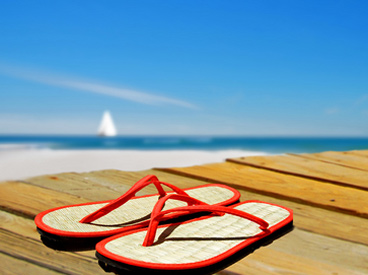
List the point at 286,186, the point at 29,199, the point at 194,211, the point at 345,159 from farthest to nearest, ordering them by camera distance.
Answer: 1. the point at 345,159
2. the point at 286,186
3. the point at 29,199
4. the point at 194,211

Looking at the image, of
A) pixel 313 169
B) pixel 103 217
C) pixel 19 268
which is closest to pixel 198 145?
pixel 313 169

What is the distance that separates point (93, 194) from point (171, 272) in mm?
847

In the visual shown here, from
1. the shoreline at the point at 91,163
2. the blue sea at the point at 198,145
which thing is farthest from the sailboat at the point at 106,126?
the shoreline at the point at 91,163

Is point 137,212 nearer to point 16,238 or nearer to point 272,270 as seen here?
point 16,238

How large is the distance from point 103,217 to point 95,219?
43 mm

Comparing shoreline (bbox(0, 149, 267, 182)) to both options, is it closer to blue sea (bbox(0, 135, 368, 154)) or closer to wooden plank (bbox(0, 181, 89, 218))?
wooden plank (bbox(0, 181, 89, 218))

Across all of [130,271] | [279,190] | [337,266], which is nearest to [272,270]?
[337,266]

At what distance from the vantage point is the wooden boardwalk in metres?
0.75

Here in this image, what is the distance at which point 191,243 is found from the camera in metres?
0.82

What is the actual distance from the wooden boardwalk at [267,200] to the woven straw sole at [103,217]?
0.06m

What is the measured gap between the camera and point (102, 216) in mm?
1057

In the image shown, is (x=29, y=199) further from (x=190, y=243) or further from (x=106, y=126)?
(x=106, y=126)

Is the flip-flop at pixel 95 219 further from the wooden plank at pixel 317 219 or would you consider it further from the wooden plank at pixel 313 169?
the wooden plank at pixel 313 169

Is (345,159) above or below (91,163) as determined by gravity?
above
